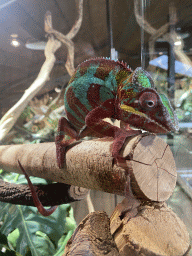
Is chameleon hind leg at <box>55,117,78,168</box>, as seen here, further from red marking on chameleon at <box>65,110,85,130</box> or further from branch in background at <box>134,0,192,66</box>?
branch in background at <box>134,0,192,66</box>

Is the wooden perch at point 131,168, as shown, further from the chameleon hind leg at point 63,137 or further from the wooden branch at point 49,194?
the wooden branch at point 49,194

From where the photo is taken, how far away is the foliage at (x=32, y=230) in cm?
106

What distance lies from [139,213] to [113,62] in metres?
0.50

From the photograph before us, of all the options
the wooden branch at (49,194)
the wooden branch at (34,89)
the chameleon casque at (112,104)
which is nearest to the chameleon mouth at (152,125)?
the chameleon casque at (112,104)

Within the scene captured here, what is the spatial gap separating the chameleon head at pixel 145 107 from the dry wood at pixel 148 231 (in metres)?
0.21

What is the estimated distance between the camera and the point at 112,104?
0.68 metres

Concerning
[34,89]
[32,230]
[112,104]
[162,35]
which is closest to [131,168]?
[112,104]

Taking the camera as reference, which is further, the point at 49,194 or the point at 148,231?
the point at 49,194

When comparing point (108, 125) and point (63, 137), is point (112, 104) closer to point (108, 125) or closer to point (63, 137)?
point (108, 125)

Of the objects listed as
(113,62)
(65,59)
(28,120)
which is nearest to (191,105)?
(113,62)

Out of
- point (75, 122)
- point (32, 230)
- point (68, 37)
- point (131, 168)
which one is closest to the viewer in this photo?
point (131, 168)

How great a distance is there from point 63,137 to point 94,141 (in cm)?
17

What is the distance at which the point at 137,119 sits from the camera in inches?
21.5

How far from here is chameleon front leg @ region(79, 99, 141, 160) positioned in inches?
19.3
